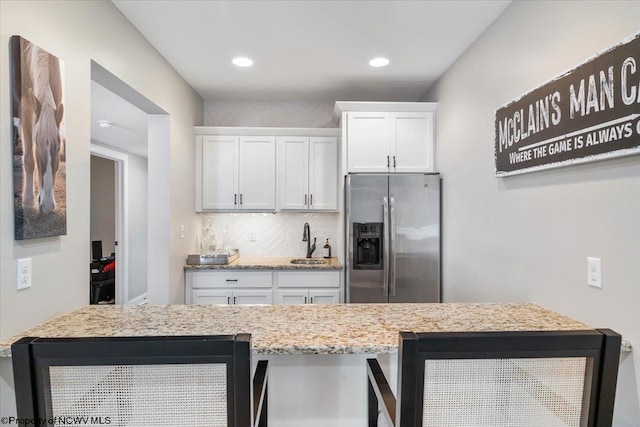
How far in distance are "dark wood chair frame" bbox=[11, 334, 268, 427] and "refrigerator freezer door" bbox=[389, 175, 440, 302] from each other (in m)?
2.27

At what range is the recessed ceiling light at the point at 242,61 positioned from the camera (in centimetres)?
272

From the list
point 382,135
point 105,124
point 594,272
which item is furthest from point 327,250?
point 105,124

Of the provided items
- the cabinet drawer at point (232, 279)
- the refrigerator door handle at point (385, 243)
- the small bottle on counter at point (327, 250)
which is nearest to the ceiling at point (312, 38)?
the refrigerator door handle at point (385, 243)

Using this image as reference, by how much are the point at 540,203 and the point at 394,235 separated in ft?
4.42

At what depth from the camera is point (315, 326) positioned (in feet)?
4.59

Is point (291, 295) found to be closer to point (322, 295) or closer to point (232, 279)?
point (322, 295)

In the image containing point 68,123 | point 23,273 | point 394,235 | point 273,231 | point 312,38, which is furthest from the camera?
point 273,231

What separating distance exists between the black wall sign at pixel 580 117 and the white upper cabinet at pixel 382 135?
126 centimetres

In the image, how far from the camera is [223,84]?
10.8 ft

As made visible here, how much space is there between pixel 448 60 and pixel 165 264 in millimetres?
2759

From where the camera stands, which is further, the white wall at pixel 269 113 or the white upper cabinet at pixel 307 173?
the white wall at pixel 269 113

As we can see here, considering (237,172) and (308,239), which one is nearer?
(237,172)

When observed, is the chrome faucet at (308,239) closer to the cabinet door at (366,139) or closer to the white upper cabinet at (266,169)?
the white upper cabinet at (266,169)

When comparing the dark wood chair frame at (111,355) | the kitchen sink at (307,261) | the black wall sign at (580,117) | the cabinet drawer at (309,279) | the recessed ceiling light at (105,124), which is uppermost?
the recessed ceiling light at (105,124)
